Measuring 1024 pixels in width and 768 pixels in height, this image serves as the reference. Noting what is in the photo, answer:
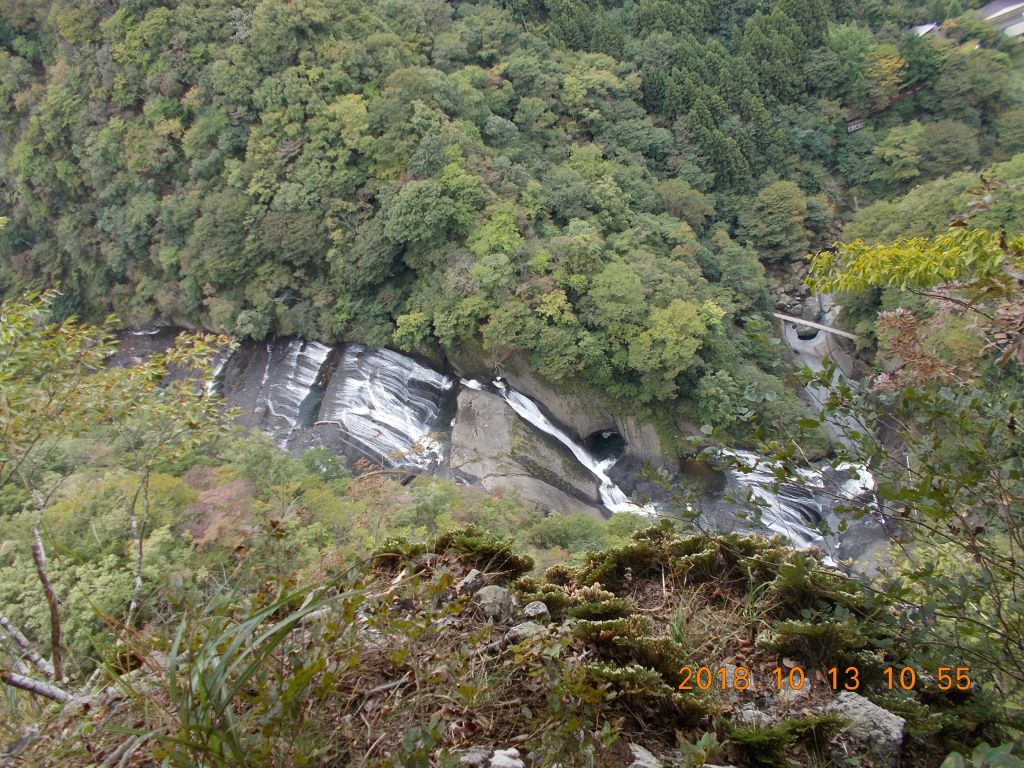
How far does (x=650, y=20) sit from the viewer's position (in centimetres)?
2036

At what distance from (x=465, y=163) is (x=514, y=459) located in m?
7.12

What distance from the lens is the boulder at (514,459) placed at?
11461 millimetres

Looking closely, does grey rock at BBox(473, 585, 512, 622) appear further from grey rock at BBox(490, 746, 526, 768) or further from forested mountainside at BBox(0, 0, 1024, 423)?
forested mountainside at BBox(0, 0, 1024, 423)

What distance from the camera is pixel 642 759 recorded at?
1.90 metres

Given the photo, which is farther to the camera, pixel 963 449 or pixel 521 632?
pixel 521 632

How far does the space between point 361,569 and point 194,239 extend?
15182mm

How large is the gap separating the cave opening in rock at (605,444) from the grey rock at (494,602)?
10749 millimetres

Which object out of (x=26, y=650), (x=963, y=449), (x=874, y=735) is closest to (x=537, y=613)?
(x=874, y=735)

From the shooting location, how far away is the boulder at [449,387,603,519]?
11.5 metres

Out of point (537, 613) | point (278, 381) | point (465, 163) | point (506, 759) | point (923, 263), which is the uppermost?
point (923, 263)

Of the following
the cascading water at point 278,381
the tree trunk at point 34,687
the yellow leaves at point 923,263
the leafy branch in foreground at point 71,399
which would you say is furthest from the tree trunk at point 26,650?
the cascading water at point 278,381

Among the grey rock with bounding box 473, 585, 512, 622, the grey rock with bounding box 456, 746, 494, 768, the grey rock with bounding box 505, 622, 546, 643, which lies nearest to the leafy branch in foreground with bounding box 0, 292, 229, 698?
the grey rock with bounding box 473, 585, 512, 622
